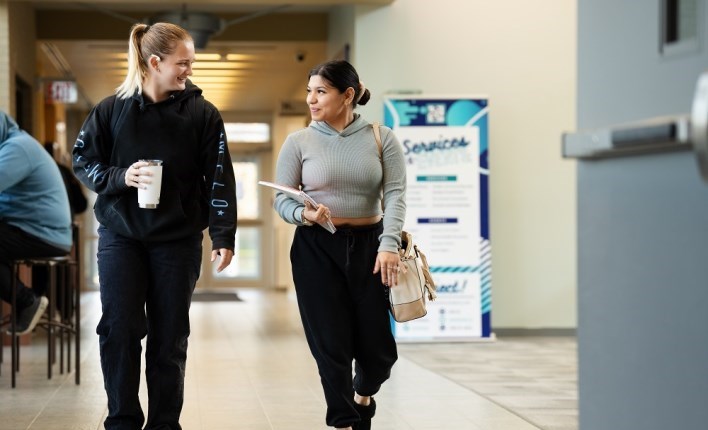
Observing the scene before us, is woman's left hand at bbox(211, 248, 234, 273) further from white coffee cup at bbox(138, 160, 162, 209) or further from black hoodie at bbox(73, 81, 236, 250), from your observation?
white coffee cup at bbox(138, 160, 162, 209)

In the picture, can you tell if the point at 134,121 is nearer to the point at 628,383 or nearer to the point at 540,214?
the point at 628,383

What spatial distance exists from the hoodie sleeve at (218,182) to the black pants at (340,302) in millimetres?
248

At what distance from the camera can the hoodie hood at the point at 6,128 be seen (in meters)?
5.81

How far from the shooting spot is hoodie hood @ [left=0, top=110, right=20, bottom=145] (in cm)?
581

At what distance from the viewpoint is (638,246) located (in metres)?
2.45

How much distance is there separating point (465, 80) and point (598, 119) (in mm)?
6354

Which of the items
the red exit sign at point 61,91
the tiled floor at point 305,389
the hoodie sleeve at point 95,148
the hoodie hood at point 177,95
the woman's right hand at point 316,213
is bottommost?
the tiled floor at point 305,389

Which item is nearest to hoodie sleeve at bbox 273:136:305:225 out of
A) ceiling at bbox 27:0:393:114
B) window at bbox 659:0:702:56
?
window at bbox 659:0:702:56

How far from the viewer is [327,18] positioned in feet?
37.2

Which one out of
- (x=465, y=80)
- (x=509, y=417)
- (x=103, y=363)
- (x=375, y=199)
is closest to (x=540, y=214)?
(x=465, y=80)

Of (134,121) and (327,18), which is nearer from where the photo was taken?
(134,121)

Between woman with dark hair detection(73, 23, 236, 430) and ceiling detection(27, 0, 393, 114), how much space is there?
193 inches

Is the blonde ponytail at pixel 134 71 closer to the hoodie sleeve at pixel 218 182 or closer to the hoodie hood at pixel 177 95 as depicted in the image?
the hoodie hood at pixel 177 95

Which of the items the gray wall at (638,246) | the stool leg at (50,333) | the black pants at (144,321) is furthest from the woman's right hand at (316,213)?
the stool leg at (50,333)
